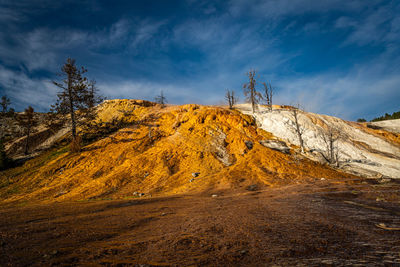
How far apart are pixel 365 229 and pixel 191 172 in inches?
587

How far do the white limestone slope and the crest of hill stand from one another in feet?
7.92

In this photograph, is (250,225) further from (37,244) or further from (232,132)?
(232,132)

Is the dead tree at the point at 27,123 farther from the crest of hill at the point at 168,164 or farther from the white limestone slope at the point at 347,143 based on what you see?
the white limestone slope at the point at 347,143

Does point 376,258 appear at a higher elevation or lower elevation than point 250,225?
higher

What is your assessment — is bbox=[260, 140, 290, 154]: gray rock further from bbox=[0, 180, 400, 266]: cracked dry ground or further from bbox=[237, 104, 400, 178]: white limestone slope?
bbox=[0, 180, 400, 266]: cracked dry ground

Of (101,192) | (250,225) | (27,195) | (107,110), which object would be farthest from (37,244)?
(107,110)

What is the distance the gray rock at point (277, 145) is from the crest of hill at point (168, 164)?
2.80 feet

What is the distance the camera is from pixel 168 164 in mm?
19500

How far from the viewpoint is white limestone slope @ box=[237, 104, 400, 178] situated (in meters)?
20.2

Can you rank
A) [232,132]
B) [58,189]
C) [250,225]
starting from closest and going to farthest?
[250,225] → [58,189] → [232,132]

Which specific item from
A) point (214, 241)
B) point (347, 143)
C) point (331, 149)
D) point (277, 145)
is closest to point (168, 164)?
point (277, 145)

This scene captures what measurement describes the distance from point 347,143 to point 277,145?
462 inches

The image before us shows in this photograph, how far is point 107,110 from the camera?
32.2 meters

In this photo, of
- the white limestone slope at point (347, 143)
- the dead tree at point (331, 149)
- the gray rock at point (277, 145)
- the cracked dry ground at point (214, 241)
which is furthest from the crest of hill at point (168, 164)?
the cracked dry ground at point (214, 241)
